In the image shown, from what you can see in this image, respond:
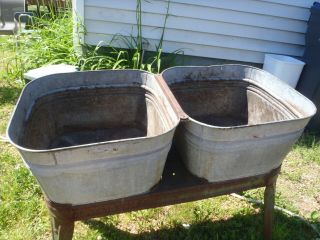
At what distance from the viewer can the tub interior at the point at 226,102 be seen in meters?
2.16

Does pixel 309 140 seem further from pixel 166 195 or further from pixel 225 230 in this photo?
pixel 166 195

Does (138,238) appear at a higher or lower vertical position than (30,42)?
lower

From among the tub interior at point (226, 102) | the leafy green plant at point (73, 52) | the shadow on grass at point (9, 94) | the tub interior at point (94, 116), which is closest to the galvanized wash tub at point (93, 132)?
the tub interior at point (94, 116)

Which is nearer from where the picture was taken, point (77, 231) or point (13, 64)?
point (77, 231)

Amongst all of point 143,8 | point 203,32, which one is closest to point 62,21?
point 143,8

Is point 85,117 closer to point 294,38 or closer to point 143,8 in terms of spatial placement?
point 143,8

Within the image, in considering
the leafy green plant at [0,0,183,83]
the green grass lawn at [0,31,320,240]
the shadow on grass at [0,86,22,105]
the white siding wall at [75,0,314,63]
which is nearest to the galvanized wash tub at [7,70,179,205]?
the green grass lawn at [0,31,320,240]

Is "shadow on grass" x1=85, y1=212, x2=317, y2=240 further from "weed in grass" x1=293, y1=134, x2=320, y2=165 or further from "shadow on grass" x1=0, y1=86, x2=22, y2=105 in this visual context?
"shadow on grass" x1=0, y1=86, x2=22, y2=105

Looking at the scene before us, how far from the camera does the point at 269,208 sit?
217 cm

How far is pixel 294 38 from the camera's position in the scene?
15.3ft

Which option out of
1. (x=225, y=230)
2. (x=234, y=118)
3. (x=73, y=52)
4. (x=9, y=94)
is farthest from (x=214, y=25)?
(x=225, y=230)

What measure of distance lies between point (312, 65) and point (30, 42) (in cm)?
365

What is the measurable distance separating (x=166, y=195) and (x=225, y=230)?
944 millimetres

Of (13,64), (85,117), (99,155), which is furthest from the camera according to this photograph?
(13,64)
